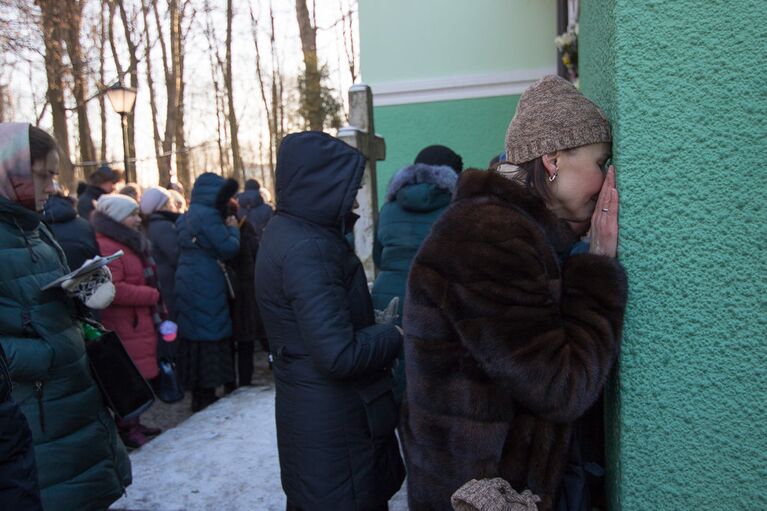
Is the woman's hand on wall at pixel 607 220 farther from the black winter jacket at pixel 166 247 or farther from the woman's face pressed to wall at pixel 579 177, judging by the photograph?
the black winter jacket at pixel 166 247

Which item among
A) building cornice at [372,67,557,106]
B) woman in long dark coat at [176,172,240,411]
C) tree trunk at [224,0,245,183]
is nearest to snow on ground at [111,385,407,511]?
woman in long dark coat at [176,172,240,411]

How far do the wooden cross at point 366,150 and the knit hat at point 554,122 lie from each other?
11.2 feet

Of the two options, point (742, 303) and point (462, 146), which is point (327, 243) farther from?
point (462, 146)

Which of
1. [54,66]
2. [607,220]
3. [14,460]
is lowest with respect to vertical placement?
[14,460]

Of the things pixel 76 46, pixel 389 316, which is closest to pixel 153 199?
pixel 389 316

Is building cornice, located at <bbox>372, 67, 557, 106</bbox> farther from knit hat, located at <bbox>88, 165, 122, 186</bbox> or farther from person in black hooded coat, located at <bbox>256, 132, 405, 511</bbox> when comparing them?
person in black hooded coat, located at <bbox>256, 132, 405, 511</bbox>

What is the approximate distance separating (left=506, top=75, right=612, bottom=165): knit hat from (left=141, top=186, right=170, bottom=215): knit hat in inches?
189

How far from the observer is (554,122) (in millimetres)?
1529

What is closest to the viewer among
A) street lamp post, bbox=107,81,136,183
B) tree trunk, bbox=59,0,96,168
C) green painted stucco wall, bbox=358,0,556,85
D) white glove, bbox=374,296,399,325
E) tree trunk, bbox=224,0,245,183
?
white glove, bbox=374,296,399,325

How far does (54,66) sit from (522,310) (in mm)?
12102

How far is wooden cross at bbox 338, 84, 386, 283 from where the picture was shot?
16.9 feet

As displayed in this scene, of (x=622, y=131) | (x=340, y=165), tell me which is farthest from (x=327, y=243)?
(x=622, y=131)

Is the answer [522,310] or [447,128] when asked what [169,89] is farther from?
[522,310]

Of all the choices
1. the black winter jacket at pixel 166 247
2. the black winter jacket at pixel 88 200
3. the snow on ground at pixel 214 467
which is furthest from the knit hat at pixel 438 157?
the black winter jacket at pixel 88 200
